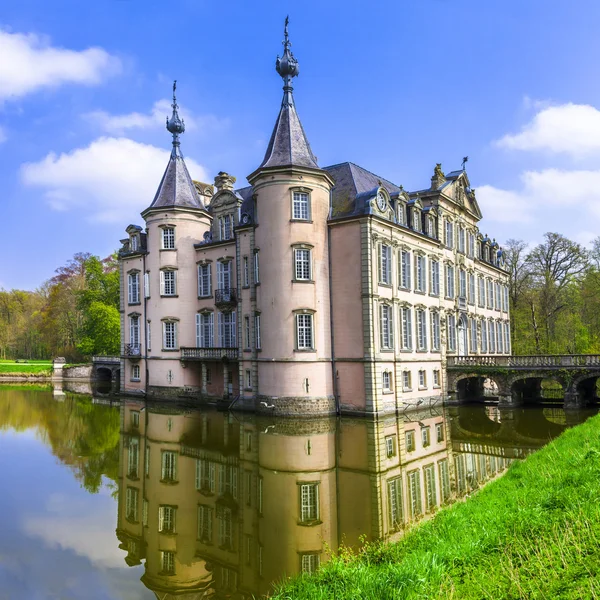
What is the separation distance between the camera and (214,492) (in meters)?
13.2

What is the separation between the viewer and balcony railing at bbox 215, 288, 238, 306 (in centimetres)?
3162

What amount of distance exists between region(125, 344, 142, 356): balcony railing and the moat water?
35.3 ft

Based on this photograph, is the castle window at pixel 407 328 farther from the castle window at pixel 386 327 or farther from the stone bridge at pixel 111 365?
the stone bridge at pixel 111 365

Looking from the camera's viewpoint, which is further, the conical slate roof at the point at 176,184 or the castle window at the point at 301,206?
the conical slate roof at the point at 176,184

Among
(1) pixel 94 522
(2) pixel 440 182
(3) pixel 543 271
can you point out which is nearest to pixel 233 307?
(2) pixel 440 182

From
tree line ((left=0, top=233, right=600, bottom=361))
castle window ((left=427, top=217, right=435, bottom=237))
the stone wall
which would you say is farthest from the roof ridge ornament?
the stone wall

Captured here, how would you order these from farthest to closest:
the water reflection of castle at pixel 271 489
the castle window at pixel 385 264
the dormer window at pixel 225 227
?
the dormer window at pixel 225 227 → the castle window at pixel 385 264 → the water reflection of castle at pixel 271 489

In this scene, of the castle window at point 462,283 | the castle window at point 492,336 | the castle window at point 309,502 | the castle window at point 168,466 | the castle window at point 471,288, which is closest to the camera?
the castle window at point 309,502

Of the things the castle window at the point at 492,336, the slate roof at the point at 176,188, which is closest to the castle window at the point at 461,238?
the castle window at the point at 492,336

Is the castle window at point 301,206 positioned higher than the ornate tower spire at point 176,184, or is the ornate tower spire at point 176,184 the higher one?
the ornate tower spire at point 176,184

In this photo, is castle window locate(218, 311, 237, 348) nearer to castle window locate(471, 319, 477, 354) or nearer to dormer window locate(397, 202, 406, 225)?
dormer window locate(397, 202, 406, 225)

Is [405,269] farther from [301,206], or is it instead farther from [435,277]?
[301,206]

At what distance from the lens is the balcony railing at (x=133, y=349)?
1410 inches

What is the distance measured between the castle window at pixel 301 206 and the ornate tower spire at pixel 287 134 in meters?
1.39
